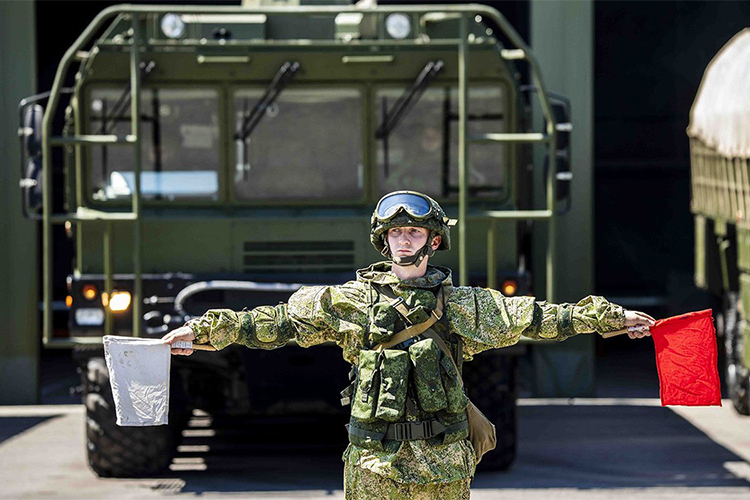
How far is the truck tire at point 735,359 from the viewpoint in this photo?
11711 millimetres

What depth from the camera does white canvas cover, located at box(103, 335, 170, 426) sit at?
5.38 m

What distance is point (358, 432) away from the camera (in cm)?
525

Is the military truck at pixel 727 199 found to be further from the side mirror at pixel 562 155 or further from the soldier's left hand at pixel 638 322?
the soldier's left hand at pixel 638 322

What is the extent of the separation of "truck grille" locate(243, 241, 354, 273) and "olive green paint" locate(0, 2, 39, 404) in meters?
4.11

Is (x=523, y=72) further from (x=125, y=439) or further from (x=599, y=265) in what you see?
(x=125, y=439)

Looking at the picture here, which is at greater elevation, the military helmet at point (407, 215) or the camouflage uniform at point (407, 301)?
the military helmet at point (407, 215)

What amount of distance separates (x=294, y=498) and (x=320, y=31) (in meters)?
3.09

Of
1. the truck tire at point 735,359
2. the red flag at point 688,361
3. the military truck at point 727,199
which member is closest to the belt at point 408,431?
the red flag at point 688,361

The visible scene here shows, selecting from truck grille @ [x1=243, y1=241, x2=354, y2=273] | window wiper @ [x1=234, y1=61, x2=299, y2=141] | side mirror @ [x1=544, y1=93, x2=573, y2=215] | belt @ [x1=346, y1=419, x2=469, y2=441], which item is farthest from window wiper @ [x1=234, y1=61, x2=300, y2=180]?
belt @ [x1=346, y1=419, x2=469, y2=441]

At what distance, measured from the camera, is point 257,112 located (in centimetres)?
940

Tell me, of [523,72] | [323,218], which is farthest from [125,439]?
[523,72]

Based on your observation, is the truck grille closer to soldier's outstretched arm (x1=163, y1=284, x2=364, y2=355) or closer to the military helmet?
soldier's outstretched arm (x1=163, y1=284, x2=364, y2=355)

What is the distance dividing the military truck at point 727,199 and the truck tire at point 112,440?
4302 millimetres

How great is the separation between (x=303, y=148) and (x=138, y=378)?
167 inches
